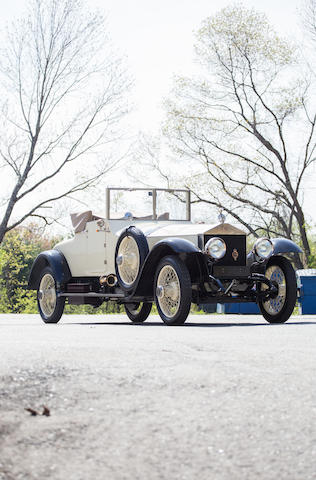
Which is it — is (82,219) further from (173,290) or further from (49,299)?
(173,290)

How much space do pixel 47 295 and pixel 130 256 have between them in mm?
2976

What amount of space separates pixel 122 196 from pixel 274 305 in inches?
142

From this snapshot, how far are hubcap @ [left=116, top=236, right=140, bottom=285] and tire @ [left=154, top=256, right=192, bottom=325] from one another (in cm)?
75

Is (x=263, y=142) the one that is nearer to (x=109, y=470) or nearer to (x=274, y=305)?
(x=274, y=305)

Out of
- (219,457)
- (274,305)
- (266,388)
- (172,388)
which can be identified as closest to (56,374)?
(172,388)

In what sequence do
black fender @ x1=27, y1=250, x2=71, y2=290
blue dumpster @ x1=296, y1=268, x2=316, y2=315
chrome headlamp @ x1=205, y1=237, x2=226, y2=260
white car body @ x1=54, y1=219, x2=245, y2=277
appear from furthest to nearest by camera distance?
blue dumpster @ x1=296, y1=268, x2=316, y2=315, black fender @ x1=27, y1=250, x2=71, y2=290, white car body @ x1=54, y1=219, x2=245, y2=277, chrome headlamp @ x1=205, y1=237, x2=226, y2=260

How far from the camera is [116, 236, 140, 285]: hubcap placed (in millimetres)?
12156

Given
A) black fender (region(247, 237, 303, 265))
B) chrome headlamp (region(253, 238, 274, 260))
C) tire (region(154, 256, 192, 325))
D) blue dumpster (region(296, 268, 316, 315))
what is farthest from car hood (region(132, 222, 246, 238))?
blue dumpster (region(296, 268, 316, 315))

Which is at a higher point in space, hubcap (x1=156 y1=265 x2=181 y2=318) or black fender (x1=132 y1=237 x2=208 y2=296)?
black fender (x1=132 y1=237 x2=208 y2=296)

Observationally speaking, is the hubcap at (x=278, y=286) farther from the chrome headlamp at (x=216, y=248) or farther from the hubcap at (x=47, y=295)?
the hubcap at (x=47, y=295)

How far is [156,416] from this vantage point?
4.30 meters

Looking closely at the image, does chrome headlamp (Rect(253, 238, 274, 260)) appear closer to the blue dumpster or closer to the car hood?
the car hood

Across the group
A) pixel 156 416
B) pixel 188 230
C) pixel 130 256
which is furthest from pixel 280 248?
pixel 156 416

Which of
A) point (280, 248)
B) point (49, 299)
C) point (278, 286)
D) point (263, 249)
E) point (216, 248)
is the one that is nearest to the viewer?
point (216, 248)
